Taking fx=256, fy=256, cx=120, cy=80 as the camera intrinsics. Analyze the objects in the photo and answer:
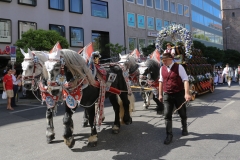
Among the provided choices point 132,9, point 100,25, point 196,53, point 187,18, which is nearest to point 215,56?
point 187,18

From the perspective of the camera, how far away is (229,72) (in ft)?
62.0

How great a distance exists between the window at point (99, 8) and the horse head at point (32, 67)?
21.7 metres

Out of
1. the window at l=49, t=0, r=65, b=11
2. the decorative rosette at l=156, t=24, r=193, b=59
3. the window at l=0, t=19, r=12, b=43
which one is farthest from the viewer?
the window at l=49, t=0, r=65, b=11

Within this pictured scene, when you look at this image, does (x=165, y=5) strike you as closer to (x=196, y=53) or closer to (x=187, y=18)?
(x=187, y=18)

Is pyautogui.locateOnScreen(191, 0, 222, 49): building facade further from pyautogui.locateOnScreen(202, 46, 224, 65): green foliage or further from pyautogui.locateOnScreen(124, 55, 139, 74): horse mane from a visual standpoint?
pyautogui.locateOnScreen(124, 55, 139, 74): horse mane

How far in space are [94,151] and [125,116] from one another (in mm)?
2062

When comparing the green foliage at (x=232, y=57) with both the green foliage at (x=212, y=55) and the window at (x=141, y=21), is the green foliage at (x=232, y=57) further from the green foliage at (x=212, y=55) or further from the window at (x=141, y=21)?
the window at (x=141, y=21)

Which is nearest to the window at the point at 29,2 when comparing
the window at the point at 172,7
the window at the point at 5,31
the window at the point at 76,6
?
the window at the point at 5,31

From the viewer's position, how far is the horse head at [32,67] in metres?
5.89

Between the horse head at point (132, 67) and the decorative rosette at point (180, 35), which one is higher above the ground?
the decorative rosette at point (180, 35)

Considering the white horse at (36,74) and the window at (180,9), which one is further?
the window at (180,9)

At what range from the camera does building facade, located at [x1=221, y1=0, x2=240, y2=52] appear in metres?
68.1

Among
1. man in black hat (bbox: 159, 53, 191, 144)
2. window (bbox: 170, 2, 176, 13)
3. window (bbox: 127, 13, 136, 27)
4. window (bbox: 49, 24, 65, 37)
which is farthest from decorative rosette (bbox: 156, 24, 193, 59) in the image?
window (bbox: 170, 2, 176, 13)

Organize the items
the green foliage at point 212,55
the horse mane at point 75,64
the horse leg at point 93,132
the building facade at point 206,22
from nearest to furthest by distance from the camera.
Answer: the horse mane at point 75,64 → the horse leg at point 93,132 → the green foliage at point 212,55 → the building facade at point 206,22
